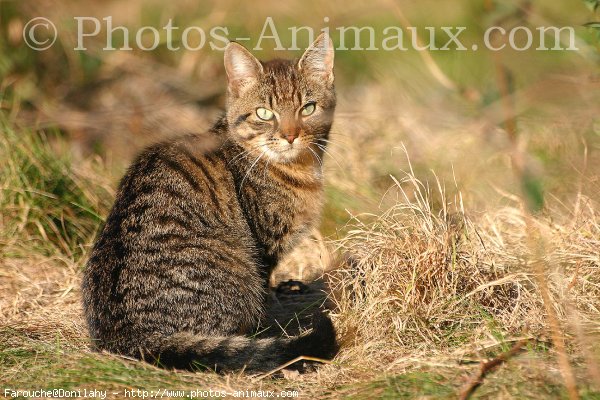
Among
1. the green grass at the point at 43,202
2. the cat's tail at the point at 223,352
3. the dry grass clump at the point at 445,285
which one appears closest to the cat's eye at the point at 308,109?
the dry grass clump at the point at 445,285

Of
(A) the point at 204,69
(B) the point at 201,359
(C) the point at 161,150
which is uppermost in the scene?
(A) the point at 204,69

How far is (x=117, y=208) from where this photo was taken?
151 inches

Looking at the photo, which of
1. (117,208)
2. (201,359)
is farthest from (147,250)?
(201,359)

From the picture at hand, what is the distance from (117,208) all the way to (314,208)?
1111mm

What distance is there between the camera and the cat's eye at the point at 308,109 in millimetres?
4466

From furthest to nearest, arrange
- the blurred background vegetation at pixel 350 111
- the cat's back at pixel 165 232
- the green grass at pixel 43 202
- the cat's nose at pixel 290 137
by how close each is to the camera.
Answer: the green grass at pixel 43 202 → the cat's nose at pixel 290 137 → the cat's back at pixel 165 232 → the blurred background vegetation at pixel 350 111

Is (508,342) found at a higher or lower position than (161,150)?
lower

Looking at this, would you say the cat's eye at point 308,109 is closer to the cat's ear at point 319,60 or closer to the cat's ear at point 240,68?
the cat's ear at point 319,60

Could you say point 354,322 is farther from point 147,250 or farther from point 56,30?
point 56,30

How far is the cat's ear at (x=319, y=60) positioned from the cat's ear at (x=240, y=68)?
0.85 ft

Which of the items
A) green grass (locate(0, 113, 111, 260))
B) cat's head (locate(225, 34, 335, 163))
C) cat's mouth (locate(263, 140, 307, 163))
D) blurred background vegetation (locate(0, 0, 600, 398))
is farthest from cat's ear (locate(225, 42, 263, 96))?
green grass (locate(0, 113, 111, 260))

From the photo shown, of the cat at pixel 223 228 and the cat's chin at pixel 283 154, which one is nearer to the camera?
the cat at pixel 223 228

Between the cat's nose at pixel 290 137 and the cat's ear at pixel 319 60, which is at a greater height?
the cat's ear at pixel 319 60

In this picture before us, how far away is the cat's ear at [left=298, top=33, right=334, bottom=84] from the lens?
4.51m
